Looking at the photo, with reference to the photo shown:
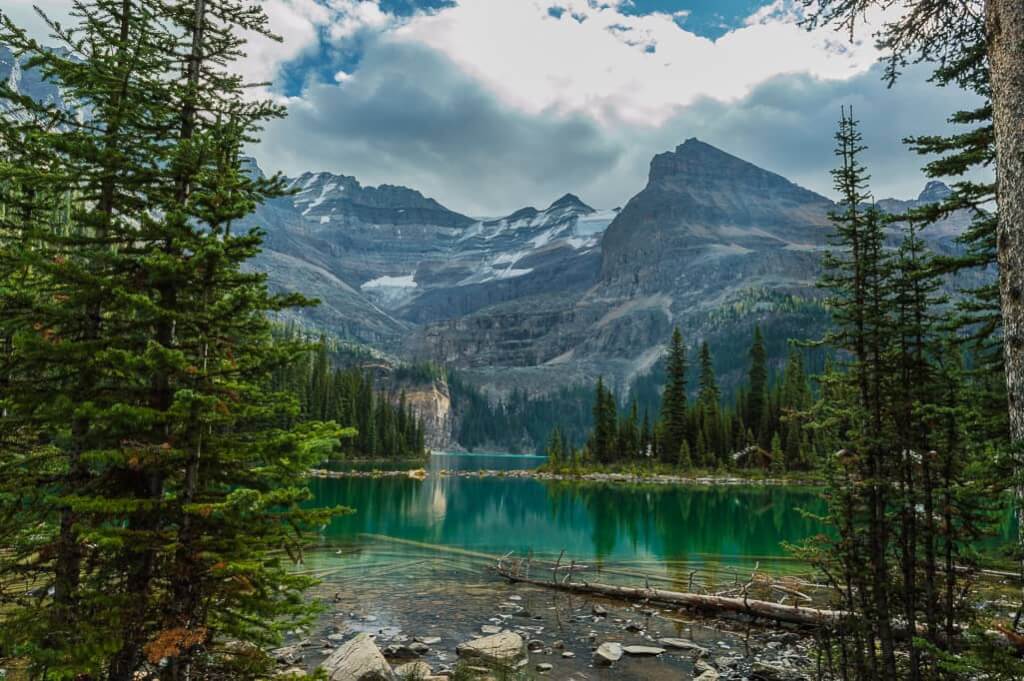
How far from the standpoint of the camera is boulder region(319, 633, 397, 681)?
1194 centimetres

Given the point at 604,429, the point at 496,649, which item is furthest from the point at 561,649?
the point at 604,429

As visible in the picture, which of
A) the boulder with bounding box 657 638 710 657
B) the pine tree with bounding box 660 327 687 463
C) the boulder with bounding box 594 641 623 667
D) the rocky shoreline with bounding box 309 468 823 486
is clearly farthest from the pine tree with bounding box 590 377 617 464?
the boulder with bounding box 594 641 623 667

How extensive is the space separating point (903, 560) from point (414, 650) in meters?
11.5

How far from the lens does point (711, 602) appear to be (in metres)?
19.1

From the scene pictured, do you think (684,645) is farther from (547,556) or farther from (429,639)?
(547,556)

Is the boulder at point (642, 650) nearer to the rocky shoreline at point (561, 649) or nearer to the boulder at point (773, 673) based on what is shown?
the rocky shoreline at point (561, 649)

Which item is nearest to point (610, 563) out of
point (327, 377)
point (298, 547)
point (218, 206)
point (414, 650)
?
point (414, 650)

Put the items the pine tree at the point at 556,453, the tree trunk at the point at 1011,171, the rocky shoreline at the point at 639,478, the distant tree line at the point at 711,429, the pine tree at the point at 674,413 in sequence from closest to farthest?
the tree trunk at the point at 1011,171, the rocky shoreline at the point at 639,478, the distant tree line at the point at 711,429, the pine tree at the point at 674,413, the pine tree at the point at 556,453

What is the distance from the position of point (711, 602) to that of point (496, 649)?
26.4ft

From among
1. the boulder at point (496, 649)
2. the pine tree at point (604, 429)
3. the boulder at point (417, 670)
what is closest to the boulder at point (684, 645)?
the boulder at point (496, 649)

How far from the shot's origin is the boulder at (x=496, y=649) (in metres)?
14.5

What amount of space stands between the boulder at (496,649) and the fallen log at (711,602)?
710 cm

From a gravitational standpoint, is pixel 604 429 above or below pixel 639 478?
above

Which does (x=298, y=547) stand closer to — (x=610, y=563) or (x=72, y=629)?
(x=72, y=629)
